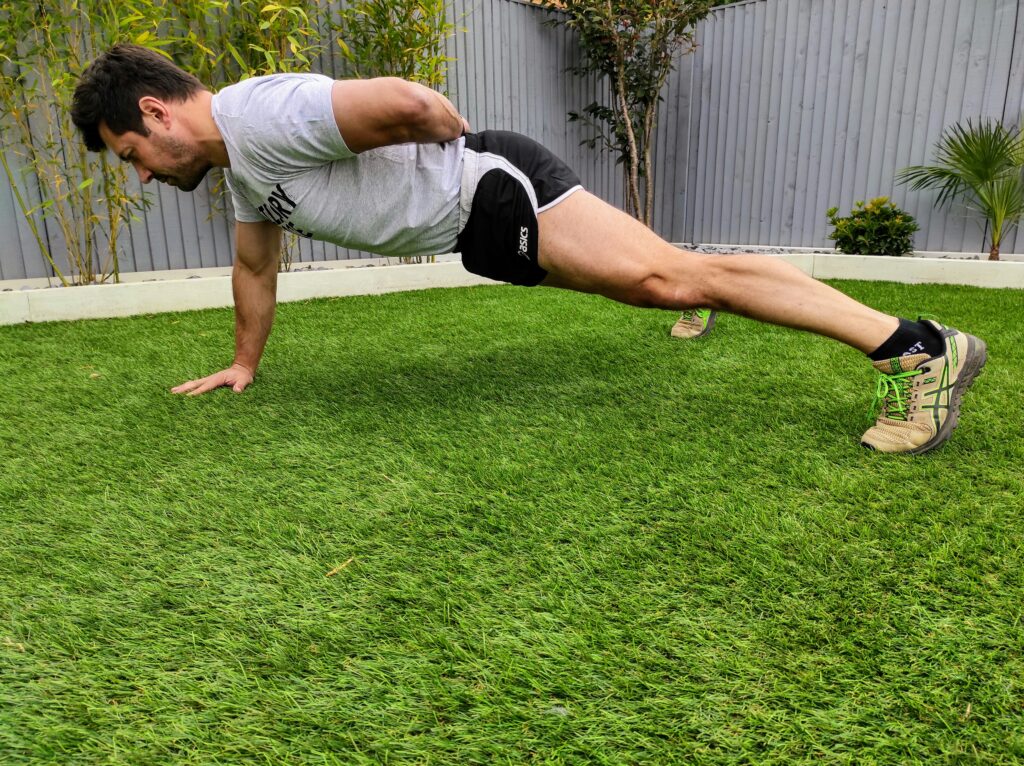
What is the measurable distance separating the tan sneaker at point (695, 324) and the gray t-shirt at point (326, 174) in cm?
127

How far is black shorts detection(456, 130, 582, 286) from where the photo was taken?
1.62m

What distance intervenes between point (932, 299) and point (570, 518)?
3.27 m

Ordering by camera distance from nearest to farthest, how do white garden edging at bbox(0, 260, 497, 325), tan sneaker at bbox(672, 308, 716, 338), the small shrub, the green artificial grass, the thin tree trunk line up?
the green artificial grass
tan sneaker at bbox(672, 308, 716, 338)
white garden edging at bbox(0, 260, 497, 325)
the small shrub
the thin tree trunk

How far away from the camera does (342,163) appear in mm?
1616

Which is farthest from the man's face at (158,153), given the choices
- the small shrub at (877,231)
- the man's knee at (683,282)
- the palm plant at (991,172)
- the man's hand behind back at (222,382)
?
the palm plant at (991,172)

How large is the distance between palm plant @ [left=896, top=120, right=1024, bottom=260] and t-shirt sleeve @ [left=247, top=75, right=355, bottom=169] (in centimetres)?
462

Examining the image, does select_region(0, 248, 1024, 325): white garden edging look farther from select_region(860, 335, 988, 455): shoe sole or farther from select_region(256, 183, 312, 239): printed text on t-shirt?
select_region(860, 335, 988, 455): shoe sole

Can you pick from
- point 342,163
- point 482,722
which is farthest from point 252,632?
point 342,163

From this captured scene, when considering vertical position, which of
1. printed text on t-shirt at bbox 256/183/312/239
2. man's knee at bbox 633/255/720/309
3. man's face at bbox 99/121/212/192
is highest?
man's face at bbox 99/121/212/192

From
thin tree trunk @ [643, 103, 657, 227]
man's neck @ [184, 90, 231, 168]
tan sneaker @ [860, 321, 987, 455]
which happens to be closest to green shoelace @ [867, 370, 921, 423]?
tan sneaker @ [860, 321, 987, 455]

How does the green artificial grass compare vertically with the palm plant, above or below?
below

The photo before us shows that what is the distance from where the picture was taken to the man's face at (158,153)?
156 cm

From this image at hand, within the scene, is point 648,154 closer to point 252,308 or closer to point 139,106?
point 252,308

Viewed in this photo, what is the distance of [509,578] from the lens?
3.35ft
